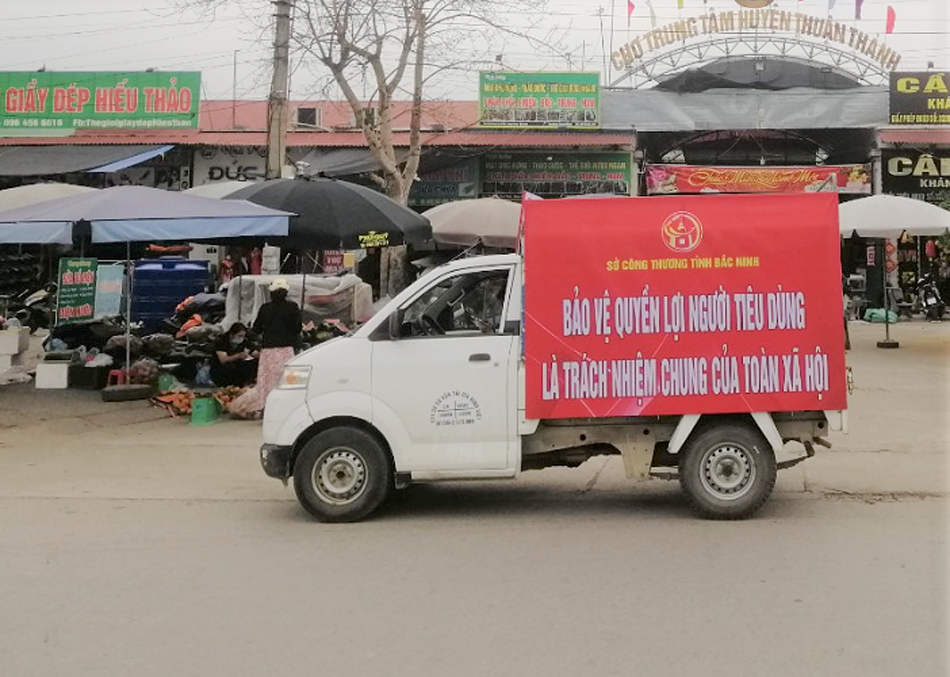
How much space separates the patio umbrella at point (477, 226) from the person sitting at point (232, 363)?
454cm

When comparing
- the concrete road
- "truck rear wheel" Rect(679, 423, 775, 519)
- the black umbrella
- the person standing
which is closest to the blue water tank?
the black umbrella

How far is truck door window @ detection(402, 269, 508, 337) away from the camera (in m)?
7.36

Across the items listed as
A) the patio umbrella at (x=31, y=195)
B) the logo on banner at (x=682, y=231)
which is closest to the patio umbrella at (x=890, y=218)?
the logo on banner at (x=682, y=231)

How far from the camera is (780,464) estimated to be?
751 centimetres

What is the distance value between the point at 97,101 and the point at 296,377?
762 inches

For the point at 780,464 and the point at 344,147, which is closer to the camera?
the point at 780,464

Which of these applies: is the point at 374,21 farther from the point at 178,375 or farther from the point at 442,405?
the point at 442,405

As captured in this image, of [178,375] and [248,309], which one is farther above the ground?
[248,309]

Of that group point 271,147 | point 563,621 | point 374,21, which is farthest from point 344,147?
point 563,621

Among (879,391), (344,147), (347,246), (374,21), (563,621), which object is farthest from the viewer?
(344,147)

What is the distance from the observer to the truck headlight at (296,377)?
7.23 metres

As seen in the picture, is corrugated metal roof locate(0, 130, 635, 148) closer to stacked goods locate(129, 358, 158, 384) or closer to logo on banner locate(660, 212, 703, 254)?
stacked goods locate(129, 358, 158, 384)

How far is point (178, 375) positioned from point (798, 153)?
17.7m

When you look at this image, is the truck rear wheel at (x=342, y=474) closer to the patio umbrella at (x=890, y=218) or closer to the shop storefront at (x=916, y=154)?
the patio umbrella at (x=890, y=218)
